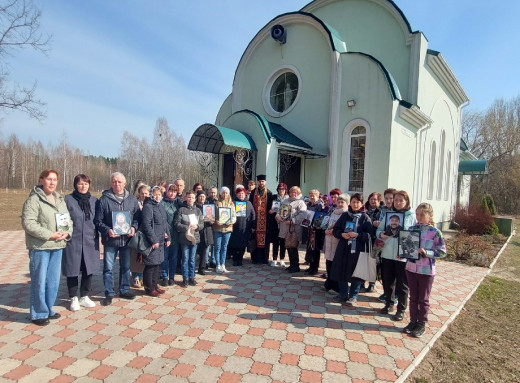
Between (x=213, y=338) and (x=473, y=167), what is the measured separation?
78.5 feet

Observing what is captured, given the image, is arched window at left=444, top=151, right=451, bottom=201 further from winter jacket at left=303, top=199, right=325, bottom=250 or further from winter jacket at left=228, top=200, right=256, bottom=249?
winter jacket at left=228, top=200, right=256, bottom=249

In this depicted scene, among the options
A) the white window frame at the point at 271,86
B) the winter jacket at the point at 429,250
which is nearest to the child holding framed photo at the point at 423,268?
the winter jacket at the point at 429,250

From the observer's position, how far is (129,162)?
1779 inches

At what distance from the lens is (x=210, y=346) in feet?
11.9

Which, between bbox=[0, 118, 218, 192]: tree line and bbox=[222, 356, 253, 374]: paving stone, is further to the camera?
bbox=[0, 118, 218, 192]: tree line

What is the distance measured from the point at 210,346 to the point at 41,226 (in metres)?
2.64

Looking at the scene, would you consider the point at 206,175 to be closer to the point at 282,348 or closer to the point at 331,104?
the point at 331,104

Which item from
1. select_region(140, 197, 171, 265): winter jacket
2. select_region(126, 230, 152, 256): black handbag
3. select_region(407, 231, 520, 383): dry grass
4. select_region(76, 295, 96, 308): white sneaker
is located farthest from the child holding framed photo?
select_region(76, 295, 96, 308): white sneaker

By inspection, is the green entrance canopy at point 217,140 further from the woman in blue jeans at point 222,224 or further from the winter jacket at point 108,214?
the winter jacket at point 108,214

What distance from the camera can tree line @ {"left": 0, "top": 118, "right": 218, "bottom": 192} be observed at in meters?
39.6

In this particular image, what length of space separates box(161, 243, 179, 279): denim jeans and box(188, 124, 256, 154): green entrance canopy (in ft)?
16.1

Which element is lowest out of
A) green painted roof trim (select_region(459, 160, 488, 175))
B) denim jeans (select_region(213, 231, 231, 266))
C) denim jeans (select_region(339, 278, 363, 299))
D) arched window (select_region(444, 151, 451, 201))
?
denim jeans (select_region(339, 278, 363, 299))

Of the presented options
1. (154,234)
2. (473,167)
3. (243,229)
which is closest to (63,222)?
(154,234)

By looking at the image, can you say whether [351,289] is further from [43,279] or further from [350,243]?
[43,279]
